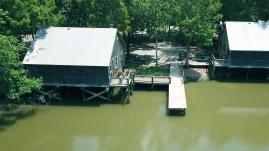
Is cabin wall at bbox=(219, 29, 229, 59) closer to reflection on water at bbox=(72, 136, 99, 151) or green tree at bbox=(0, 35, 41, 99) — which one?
reflection on water at bbox=(72, 136, 99, 151)

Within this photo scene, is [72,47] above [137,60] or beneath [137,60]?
above

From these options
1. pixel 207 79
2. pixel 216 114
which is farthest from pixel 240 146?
pixel 207 79

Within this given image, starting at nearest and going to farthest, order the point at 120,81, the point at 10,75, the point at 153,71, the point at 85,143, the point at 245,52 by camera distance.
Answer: the point at 85,143, the point at 10,75, the point at 120,81, the point at 245,52, the point at 153,71

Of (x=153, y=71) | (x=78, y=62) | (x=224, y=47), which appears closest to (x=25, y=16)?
(x=78, y=62)

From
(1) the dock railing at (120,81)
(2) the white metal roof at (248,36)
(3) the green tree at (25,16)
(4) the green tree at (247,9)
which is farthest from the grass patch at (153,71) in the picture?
(4) the green tree at (247,9)

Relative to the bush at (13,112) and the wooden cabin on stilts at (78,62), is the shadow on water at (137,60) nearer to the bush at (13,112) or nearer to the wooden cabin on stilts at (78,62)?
the wooden cabin on stilts at (78,62)

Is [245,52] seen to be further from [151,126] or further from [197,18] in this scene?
[151,126]

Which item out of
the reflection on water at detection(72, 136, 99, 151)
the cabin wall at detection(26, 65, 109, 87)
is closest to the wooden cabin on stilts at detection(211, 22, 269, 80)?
the cabin wall at detection(26, 65, 109, 87)
